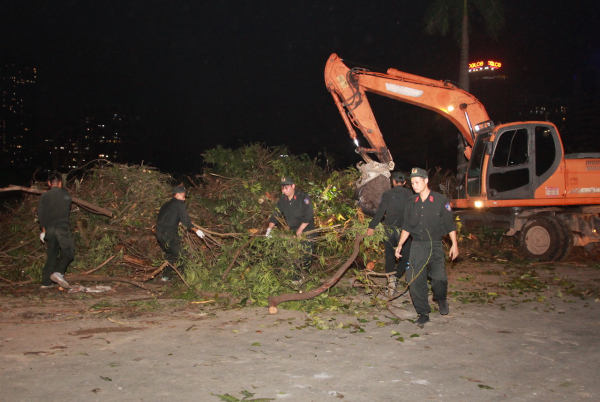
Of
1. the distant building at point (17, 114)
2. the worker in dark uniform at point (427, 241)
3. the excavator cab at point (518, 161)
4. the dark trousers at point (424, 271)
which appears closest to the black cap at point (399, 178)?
the worker in dark uniform at point (427, 241)

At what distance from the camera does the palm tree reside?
18312mm

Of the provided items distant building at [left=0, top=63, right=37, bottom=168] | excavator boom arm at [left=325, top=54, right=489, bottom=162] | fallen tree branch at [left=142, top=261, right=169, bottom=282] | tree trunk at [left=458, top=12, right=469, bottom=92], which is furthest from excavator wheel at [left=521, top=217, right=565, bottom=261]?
distant building at [left=0, top=63, right=37, bottom=168]

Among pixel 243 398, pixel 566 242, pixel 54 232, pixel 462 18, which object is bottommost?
pixel 243 398

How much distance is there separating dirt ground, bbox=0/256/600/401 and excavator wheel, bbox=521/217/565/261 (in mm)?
3047

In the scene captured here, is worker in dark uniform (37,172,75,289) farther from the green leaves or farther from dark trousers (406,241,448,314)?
dark trousers (406,241,448,314)

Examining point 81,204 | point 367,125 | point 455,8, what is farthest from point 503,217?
point 455,8

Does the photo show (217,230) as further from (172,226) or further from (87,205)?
(87,205)

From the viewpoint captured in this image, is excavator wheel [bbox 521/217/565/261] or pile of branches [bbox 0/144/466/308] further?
excavator wheel [bbox 521/217/565/261]

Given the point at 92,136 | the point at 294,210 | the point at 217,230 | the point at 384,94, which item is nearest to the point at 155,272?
the point at 217,230

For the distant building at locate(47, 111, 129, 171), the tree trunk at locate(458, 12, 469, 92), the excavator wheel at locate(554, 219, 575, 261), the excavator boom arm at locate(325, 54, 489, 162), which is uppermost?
the distant building at locate(47, 111, 129, 171)

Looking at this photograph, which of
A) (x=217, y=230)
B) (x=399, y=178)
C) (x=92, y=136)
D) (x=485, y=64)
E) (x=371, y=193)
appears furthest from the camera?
(x=92, y=136)

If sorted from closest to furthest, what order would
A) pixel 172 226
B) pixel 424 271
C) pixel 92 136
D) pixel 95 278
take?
pixel 424 271, pixel 95 278, pixel 172 226, pixel 92 136

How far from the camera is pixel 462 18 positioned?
18.9 meters

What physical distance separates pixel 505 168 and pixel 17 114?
71.3 m
